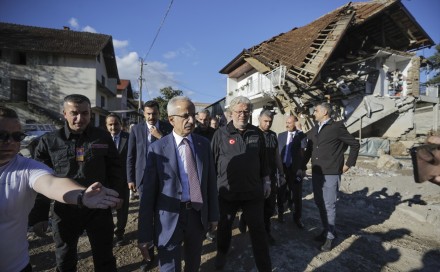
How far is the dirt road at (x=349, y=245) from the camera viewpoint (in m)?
3.54

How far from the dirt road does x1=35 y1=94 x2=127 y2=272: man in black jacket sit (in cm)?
104

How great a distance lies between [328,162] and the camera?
4000mm

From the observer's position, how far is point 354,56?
1930cm

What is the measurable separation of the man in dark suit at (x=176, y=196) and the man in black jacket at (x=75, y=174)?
67cm

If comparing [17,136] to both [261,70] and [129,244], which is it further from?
[261,70]

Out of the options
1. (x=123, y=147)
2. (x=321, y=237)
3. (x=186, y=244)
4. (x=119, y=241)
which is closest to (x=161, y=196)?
(x=186, y=244)

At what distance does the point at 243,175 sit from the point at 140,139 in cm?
172

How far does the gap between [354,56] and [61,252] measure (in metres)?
21.7

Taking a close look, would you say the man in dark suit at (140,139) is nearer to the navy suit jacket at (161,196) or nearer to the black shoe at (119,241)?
the black shoe at (119,241)

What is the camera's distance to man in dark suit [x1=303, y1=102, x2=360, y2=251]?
13.0 ft

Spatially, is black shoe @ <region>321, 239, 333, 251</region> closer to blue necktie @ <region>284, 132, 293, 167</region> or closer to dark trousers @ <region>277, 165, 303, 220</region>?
dark trousers @ <region>277, 165, 303, 220</region>

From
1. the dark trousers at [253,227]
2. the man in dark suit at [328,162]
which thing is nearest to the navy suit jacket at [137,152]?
the dark trousers at [253,227]

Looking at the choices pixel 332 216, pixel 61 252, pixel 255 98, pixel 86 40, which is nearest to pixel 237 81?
pixel 255 98

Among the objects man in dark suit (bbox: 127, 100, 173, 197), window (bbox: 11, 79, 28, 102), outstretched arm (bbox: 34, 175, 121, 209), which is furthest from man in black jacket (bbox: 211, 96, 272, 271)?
window (bbox: 11, 79, 28, 102)
